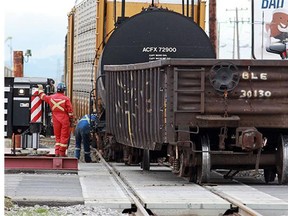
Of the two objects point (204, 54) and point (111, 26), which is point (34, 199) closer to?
point (204, 54)

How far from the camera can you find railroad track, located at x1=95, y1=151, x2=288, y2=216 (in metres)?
12.7

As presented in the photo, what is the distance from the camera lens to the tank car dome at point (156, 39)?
19750mm

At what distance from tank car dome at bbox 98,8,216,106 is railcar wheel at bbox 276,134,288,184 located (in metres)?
4.32

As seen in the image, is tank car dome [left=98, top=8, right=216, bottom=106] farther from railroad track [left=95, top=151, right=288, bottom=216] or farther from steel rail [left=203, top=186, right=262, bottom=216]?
steel rail [left=203, top=186, right=262, bottom=216]

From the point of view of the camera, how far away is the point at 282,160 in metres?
15.8

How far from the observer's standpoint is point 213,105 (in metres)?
15.4

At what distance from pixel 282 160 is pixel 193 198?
2714 millimetres

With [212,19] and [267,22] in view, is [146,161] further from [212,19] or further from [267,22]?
[267,22]

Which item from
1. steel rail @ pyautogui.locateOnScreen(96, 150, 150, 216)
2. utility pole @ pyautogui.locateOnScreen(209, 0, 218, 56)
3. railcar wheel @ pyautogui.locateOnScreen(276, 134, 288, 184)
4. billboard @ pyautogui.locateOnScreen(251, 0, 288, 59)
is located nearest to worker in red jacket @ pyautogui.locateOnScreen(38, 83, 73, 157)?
steel rail @ pyautogui.locateOnScreen(96, 150, 150, 216)

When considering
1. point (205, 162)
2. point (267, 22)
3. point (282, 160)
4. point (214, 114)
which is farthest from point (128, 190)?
point (267, 22)

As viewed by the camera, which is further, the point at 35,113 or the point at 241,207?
the point at 35,113

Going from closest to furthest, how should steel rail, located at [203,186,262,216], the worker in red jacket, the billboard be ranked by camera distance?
steel rail, located at [203,186,262,216] → the worker in red jacket → the billboard

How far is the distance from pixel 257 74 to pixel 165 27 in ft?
15.4

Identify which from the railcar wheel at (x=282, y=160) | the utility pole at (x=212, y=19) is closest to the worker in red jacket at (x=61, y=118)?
the railcar wheel at (x=282, y=160)
